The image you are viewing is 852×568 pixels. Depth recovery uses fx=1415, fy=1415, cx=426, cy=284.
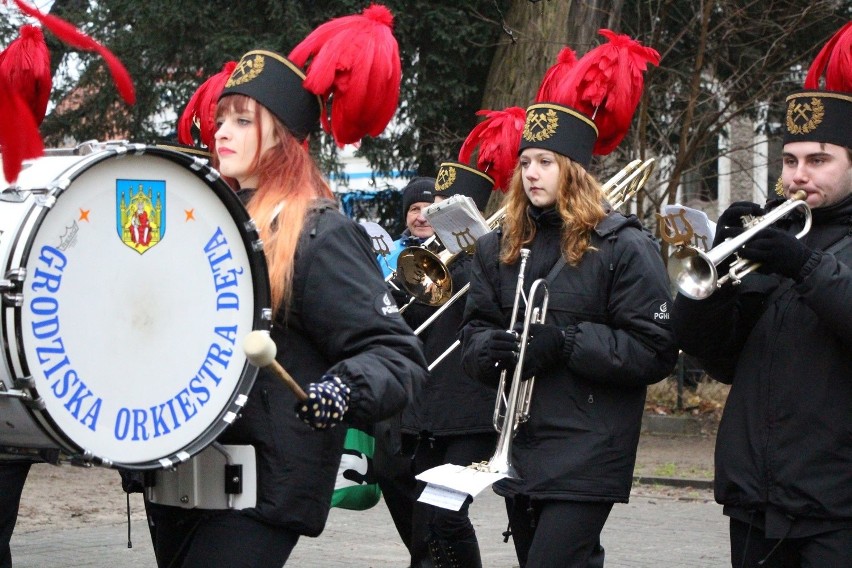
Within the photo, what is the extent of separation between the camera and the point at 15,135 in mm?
2357

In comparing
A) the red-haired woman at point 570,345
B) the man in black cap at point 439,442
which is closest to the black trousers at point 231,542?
the red-haired woman at point 570,345

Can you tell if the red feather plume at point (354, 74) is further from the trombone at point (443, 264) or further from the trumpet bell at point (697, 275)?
the trombone at point (443, 264)

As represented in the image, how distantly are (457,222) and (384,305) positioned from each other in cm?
311

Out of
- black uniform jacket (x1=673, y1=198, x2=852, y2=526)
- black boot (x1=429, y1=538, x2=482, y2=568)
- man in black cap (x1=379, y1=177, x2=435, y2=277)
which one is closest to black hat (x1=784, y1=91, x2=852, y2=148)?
black uniform jacket (x1=673, y1=198, x2=852, y2=526)

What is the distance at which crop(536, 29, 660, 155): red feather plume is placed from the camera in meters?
5.36

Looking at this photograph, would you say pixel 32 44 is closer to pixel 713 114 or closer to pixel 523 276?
pixel 523 276

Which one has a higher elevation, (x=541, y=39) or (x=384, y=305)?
(x=541, y=39)

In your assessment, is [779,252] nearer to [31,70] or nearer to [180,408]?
[180,408]

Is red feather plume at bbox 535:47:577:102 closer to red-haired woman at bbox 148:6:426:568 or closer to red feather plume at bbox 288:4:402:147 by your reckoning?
red feather plume at bbox 288:4:402:147

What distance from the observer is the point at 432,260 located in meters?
6.40

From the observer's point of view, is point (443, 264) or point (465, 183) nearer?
point (443, 264)

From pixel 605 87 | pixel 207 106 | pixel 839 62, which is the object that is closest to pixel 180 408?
pixel 839 62

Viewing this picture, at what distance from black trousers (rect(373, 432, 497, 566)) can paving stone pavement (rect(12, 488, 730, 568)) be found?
2.39ft

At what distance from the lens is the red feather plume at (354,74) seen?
11.4ft
